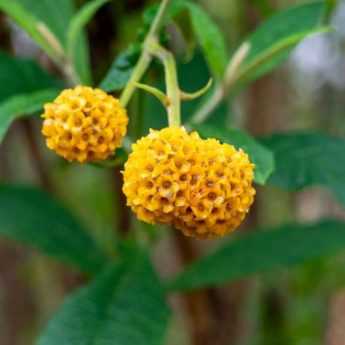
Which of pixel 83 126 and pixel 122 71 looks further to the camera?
pixel 122 71

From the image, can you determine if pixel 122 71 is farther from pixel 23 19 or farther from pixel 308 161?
pixel 308 161

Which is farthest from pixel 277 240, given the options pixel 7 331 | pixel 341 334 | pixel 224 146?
pixel 7 331

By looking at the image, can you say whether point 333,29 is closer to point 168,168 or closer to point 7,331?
point 168,168

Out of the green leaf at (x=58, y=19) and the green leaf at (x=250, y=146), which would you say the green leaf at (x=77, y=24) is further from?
the green leaf at (x=250, y=146)

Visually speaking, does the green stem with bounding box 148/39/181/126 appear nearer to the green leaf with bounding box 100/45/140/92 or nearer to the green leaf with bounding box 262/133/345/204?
the green leaf with bounding box 100/45/140/92

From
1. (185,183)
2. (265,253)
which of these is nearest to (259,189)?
(265,253)

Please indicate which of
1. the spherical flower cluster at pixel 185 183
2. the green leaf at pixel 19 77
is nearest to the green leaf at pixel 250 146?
the spherical flower cluster at pixel 185 183

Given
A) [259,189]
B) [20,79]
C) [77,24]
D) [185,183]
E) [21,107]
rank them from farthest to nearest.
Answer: [259,189], [20,79], [77,24], [21,107], [185,183]
